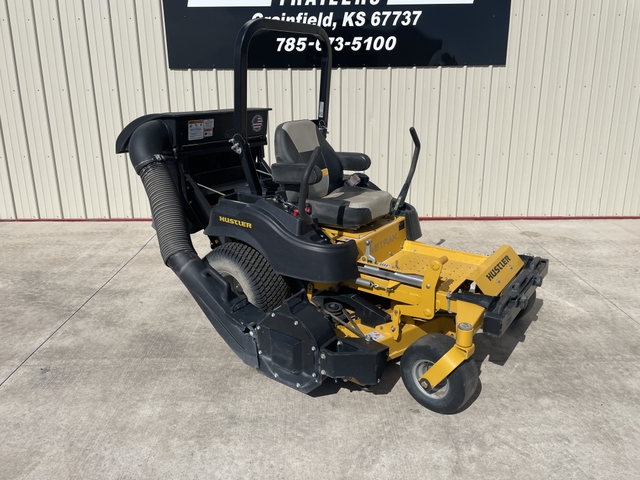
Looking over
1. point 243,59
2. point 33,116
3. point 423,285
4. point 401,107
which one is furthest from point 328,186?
point 33,116

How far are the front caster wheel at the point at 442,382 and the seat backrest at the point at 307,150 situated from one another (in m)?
1.22

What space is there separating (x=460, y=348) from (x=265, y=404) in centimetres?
104

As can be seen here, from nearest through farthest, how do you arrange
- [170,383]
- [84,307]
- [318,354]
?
[318,354], [170,383], [84,307]

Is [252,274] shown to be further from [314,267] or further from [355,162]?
[355,162]

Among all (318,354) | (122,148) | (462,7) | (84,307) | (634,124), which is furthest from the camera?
(634,124)

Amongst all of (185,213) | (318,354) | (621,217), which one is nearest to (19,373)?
(185,213)

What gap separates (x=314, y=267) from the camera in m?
2.94

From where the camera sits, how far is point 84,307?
406cm

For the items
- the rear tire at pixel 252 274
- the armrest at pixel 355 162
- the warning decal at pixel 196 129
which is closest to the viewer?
the rear tire at pixel 252 274

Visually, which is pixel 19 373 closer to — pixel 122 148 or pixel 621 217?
pixel 122 148

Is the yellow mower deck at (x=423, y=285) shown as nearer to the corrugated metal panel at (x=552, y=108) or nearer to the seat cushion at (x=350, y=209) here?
the seat cushion at (x=350, y=209)

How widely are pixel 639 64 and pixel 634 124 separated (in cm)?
63

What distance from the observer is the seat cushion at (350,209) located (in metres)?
3.13

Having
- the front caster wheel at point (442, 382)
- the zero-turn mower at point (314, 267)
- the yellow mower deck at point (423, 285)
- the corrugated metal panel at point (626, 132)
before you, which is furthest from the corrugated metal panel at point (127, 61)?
the corrugated metal panel at point (626, 132)
